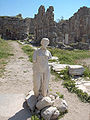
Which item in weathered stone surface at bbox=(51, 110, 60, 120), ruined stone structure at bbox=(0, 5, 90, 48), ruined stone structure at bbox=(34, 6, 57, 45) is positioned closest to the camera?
weathered stone surface at bbox=(51, 110, 60, 120)

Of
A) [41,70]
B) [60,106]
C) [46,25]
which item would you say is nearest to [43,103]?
[60,106]

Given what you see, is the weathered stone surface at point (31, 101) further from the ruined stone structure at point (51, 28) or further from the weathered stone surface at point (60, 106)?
the ruined stone structure at point (51, 28)

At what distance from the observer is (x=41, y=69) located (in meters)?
4.36

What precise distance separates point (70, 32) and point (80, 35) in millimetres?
3472

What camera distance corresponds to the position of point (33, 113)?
4285 mm

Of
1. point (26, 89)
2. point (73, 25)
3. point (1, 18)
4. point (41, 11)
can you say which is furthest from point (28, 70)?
point (1, 18)

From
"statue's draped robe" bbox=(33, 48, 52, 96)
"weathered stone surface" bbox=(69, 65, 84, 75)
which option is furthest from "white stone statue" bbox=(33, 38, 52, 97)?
"weathered stone surface" bbox=(69, 65, 84, 75)

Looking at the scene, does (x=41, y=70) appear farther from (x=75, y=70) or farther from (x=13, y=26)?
(x=13, y=26)

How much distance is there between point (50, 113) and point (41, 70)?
49.9 inches

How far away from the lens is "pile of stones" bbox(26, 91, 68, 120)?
4117mm

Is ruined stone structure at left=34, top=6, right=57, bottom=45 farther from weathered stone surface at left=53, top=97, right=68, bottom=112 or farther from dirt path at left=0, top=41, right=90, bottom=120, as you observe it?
weathered stone surface at left=53, top=97, right=68, bottom=112

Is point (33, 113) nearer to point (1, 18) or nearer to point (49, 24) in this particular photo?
point (49, 24)

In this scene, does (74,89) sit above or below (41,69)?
below

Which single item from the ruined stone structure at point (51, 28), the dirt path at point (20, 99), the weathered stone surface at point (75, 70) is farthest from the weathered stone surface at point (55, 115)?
the ruined stone structure at point (51, 28)
